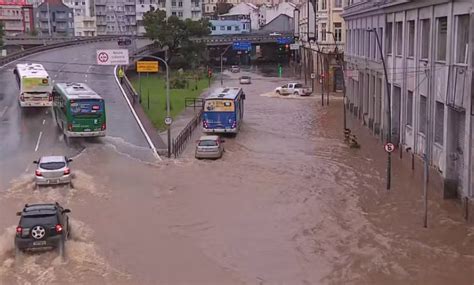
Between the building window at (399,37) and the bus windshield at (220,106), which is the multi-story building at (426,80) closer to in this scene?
the building window at (399,37)

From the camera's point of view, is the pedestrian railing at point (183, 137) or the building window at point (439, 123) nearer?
the building window at point (439, 123)

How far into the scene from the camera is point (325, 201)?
97.6 feet

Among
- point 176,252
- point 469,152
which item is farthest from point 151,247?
point 469,152

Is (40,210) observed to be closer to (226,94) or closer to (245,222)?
(245,222)

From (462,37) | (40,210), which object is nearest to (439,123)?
(462,37)

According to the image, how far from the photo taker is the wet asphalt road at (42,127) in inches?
1463

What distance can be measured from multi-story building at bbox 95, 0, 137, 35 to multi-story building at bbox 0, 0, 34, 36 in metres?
17.3

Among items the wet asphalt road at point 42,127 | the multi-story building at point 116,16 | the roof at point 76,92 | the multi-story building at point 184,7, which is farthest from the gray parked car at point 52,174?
the multi-story building at point 116,16

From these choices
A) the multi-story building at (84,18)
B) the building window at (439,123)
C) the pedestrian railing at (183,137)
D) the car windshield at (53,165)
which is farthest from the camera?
the multi-story building at (84,18)

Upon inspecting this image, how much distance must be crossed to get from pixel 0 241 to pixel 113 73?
173ft

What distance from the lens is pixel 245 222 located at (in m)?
26.3

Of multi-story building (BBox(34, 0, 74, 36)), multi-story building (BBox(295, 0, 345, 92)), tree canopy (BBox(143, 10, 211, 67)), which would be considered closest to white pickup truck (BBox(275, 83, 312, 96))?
multi-story building (BBox(295, 0, 345, 92))

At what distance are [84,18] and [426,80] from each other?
466ft

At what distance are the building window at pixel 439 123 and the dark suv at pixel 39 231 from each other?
1847cm
